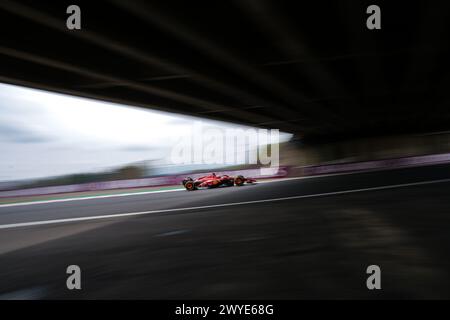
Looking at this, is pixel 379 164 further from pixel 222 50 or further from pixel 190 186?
pixel 222 50

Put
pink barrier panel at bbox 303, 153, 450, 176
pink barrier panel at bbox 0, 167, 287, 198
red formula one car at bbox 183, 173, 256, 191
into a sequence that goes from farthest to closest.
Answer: pink barrier panel at bbox 0, 167, 287, 198 < pink barrier panel at bbox 303, 153, 450, 176 < red formula one car at bbox 183, 173, 256, 191

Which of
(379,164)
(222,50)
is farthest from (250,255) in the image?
(379,164)

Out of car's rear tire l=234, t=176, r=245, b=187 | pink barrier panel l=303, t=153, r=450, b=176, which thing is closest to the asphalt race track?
car's rear tire l=234, t=176, r=245, b=187

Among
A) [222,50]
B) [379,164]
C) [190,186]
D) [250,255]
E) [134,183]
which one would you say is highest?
[222,50]

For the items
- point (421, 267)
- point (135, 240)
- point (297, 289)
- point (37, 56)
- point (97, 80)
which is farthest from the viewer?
point (97, 80)

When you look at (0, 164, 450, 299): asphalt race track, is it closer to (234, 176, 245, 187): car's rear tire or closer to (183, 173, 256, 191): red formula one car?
(183, 173, 256, 191): red formula one car

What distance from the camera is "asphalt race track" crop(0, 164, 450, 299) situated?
3.26 m

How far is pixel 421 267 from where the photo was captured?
3506mm

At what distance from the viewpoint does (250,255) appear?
4.35 metres

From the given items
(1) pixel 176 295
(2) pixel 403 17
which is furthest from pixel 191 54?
(1) pixel 176 295

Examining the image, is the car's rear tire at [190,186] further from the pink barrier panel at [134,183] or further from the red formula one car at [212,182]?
the pink barrier panel at [134,183]

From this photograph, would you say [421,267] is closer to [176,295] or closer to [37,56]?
[176,295]

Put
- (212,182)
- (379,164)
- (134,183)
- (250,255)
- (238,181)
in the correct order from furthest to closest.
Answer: (134,183) < (379,164) < (238,181) < (212,182) < (250,255)
